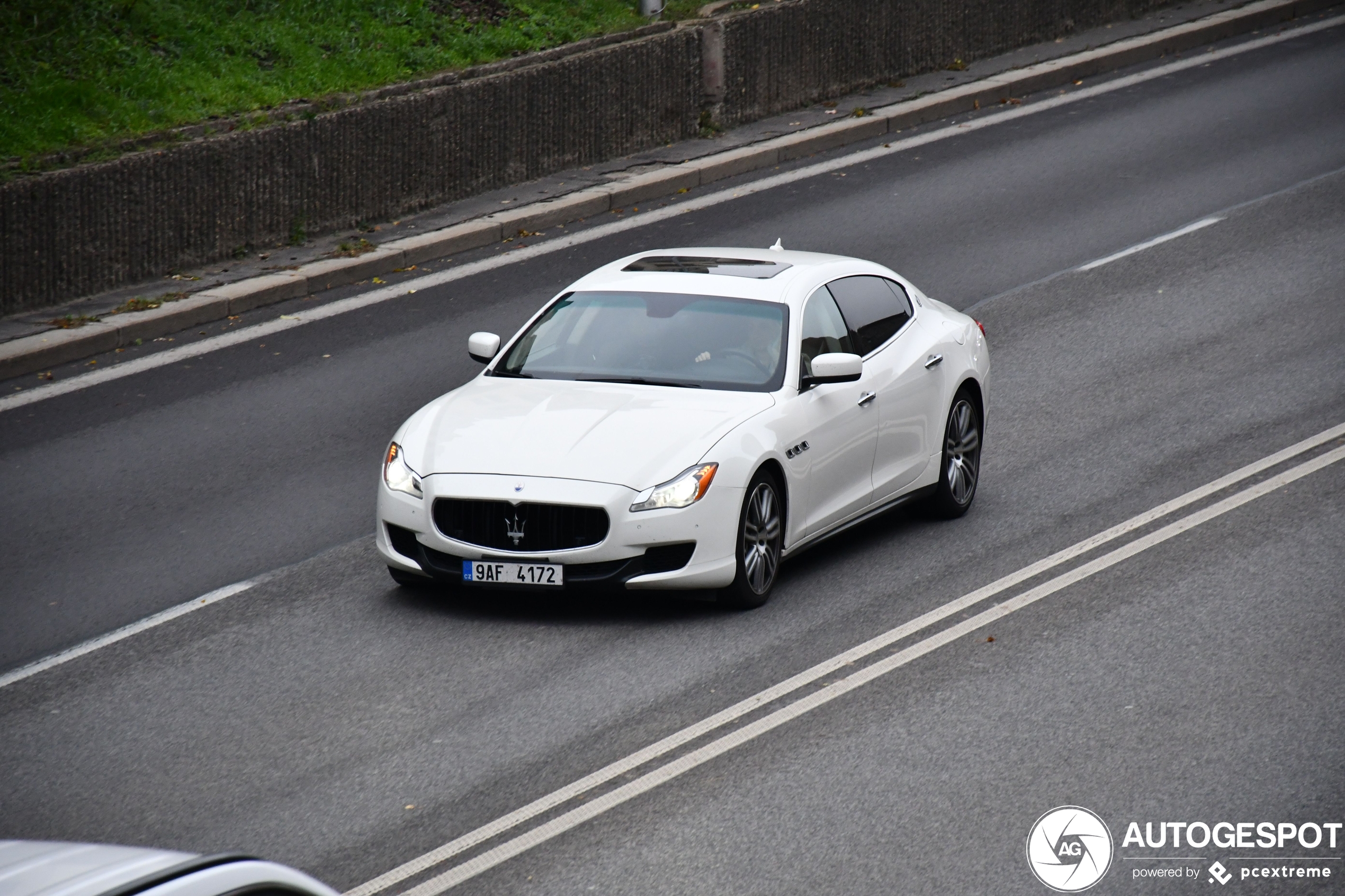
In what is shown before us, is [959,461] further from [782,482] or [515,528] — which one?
[515,528]

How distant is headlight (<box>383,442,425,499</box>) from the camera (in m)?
8.79

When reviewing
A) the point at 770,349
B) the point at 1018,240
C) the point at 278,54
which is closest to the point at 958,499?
the point at 770,349

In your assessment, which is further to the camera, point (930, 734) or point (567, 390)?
point (567, 390)

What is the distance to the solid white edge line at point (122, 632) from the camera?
8.34m

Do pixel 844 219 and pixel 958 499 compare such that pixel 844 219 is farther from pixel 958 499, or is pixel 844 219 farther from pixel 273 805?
pixel 273 805

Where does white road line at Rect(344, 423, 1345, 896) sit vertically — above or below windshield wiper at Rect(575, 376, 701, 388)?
below

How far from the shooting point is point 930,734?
23.7ft

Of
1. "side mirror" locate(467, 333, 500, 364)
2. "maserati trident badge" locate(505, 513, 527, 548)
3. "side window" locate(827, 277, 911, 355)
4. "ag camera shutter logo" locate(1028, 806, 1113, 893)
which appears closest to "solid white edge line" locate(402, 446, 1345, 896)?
"ag camera shutter logo" locate(1028, 806, 1113, 893)

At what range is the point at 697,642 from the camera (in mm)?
8477

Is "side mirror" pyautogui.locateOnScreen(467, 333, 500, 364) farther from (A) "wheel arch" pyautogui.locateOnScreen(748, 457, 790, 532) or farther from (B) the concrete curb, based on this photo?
(B) the concrete curb

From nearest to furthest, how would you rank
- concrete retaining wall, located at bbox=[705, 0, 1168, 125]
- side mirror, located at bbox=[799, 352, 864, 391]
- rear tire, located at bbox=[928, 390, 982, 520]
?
side mirror, located at bbox=[799, 352, 864, 391] → rear tire, located at bbox=[928, 390, 982, 520] → concrete retaining wall, located at bbox=[705, 0, 1168, 125]

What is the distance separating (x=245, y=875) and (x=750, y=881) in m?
2.85

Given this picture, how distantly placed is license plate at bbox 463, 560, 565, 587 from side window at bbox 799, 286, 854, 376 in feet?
6.07

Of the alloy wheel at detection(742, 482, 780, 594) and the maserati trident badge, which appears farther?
the alloy wheel at detection(742, 482, 780, 594)
